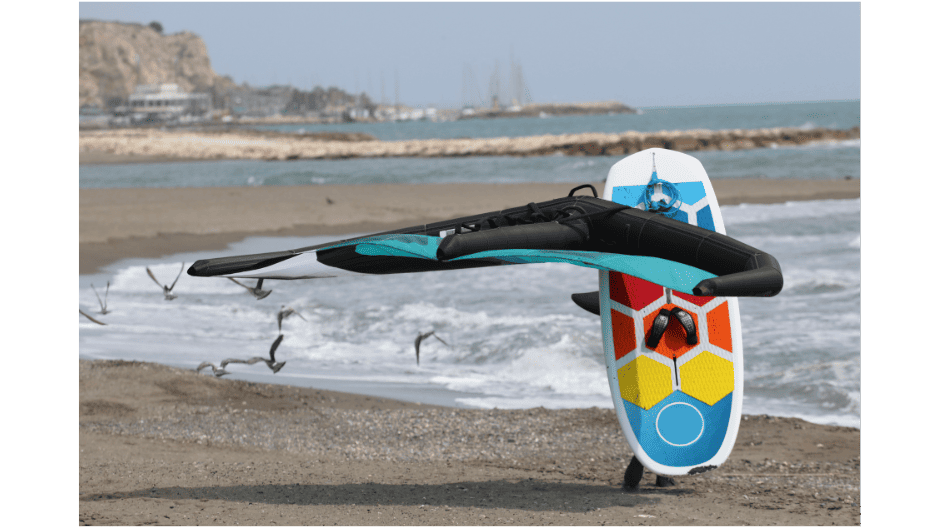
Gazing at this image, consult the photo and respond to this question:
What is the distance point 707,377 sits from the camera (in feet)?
15.2

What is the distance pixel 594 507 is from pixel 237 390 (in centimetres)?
370

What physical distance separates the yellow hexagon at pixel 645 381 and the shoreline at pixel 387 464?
611 millimetres

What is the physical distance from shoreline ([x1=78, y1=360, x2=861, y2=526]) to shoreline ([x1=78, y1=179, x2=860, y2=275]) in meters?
6.55

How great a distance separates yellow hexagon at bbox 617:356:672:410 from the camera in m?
4.61

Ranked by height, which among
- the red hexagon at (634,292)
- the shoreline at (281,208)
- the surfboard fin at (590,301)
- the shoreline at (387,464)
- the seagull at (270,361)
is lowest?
the shoreline at (387,464)

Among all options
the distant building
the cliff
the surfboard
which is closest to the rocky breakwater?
the distant building

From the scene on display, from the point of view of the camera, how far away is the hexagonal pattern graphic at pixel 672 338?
4.63m

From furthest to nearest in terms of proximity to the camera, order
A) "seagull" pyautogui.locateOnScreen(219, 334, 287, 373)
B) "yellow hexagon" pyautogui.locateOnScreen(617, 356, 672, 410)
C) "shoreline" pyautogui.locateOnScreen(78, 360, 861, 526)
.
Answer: "seagull" pyautogui.locateOnScreen(219, 334, 287, 373) < "yellow hexagon" pyautogui.locateOnScreen(617, 356, 672, 410) < "shoreline" pyautogui.locateOnScreen(78, 360, 861, 526)

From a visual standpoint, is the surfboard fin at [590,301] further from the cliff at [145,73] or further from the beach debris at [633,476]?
the cliff at [145,73]

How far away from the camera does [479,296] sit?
10461 mm

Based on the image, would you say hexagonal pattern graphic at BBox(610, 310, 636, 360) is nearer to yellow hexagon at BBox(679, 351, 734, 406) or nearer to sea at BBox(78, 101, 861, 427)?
yellow hexagon at BBox(679, 351, 734, 406)

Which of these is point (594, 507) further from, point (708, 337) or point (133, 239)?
point (133, 239)

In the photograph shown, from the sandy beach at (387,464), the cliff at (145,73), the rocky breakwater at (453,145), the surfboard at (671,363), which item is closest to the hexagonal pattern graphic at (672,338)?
the surfboard at (671,363)

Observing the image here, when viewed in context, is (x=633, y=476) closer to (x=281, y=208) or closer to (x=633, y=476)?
(x=633, y=476)
